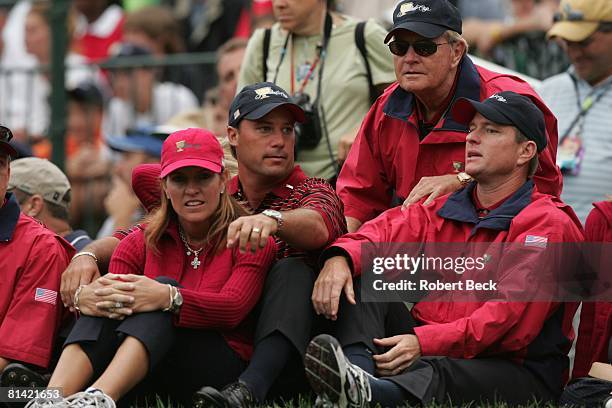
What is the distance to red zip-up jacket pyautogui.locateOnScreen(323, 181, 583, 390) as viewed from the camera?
6.81 metres

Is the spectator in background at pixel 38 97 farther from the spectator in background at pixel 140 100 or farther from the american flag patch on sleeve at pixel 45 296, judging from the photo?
the american flag patch on sleeve at pixel 45 296

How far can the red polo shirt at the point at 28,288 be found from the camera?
7.29 m

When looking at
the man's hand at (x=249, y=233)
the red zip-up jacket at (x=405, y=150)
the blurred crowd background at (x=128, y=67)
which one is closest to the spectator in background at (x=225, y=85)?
the blurred crowd background at (x=128, y=67)

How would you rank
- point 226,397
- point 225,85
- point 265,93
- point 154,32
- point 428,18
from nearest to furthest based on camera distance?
1. point 226,397
2. point 428,18
3. point 265,93
4. point 225,85
5. point 154,32

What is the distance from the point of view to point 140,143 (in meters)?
11.4

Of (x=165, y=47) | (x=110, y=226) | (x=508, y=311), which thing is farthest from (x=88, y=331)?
(x=165, y=47)

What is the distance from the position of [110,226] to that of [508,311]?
17.4 feet

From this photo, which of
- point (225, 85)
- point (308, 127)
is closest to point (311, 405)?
point (308, 127)

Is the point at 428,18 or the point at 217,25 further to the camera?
the point at 217,25

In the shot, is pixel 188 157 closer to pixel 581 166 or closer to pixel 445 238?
pixel 445 238

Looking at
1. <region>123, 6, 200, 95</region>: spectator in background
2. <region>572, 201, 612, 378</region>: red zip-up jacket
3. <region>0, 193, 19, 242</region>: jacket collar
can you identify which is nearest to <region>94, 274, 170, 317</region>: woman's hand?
<region>0, 193, 19, 242</region>: jacket collar

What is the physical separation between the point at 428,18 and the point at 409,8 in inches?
5.0

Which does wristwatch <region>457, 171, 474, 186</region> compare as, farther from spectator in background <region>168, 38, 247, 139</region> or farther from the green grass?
spectator in background <region>168, 38, 247, 139</region>

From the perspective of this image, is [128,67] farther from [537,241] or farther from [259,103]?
[537,241]
